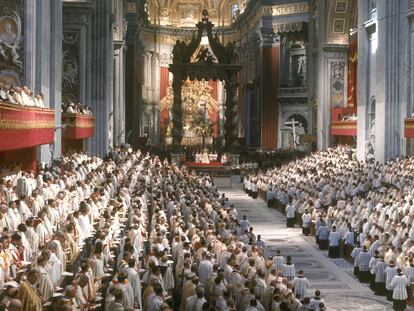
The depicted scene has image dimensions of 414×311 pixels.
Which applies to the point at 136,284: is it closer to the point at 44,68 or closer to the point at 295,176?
the point at 44,68

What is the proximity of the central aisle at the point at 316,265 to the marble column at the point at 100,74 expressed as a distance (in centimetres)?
945

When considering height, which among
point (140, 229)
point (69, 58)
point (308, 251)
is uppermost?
point (69, 58)

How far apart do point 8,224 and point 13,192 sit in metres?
3.40

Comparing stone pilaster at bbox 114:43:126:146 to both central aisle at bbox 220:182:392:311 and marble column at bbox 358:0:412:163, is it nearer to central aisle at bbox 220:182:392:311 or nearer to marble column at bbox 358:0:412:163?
central aisle at bbox 220:182:392:311

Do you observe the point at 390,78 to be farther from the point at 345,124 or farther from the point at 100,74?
the point at 100,74

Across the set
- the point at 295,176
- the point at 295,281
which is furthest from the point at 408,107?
the point at 295,281

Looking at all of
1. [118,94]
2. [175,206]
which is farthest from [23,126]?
[118,94]

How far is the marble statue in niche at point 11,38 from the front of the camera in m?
23.0

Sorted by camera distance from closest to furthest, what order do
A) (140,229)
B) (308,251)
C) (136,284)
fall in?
(136,284), (140,229), (308,251)

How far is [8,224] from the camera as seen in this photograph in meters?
15.0

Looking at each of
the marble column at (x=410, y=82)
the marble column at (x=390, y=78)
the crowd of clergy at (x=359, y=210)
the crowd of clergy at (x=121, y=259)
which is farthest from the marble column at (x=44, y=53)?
the marble column at (x=410, y=82)

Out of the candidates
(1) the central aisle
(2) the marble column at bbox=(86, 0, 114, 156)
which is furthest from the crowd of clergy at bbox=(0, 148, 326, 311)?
(2) the marble column at bbox=(86, 0, 114, 156)

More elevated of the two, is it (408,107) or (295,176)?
(408,107)

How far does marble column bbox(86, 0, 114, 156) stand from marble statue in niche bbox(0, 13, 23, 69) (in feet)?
49.9
